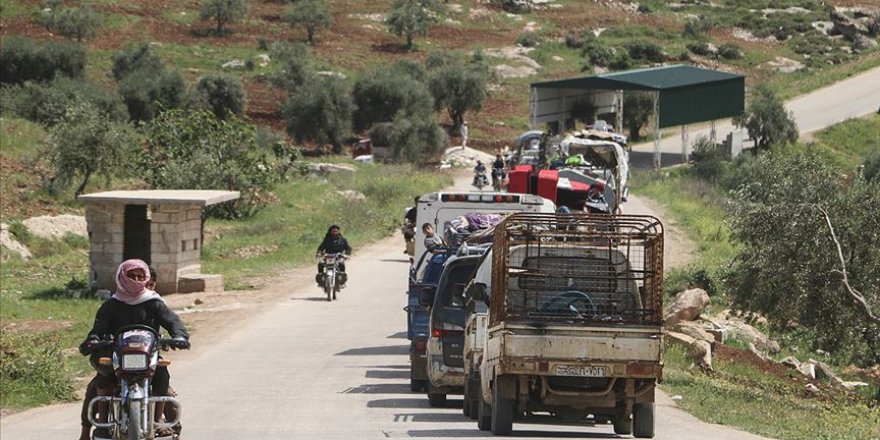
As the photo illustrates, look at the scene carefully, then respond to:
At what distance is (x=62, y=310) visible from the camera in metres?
30.8

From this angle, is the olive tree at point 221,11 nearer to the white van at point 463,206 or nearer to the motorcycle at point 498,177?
the motorcycle at point 498,177

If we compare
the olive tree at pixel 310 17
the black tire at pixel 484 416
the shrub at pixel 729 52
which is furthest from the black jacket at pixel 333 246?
the shrub at pixel 729 52

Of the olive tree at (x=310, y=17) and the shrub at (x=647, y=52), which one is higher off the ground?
the olive tree at (x=310, y=17)

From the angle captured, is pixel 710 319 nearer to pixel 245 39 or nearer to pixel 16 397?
pixel 16 397

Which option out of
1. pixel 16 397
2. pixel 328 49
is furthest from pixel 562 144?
pixel 328 49

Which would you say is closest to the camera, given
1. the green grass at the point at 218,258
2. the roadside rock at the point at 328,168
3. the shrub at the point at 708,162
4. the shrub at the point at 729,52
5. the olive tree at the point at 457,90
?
the green grass at the point at 218,258

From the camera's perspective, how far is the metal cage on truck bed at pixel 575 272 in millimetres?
15031

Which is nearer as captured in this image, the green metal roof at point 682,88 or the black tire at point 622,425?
the black tire at point 622,425

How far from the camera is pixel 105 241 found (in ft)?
111

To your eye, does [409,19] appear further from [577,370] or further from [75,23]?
[577,370]

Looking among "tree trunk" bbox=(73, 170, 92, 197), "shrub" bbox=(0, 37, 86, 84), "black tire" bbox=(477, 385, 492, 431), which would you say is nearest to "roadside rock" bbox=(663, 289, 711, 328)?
"black tire" bbox=(477, 385, 492, 431)

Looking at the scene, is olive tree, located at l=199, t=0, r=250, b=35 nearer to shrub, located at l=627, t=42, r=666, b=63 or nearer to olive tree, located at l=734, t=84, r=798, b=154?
shrub, located at l=627, t=42, r=666, b=63

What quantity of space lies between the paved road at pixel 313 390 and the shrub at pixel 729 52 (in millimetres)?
77157

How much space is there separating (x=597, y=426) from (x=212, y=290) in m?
18.5
